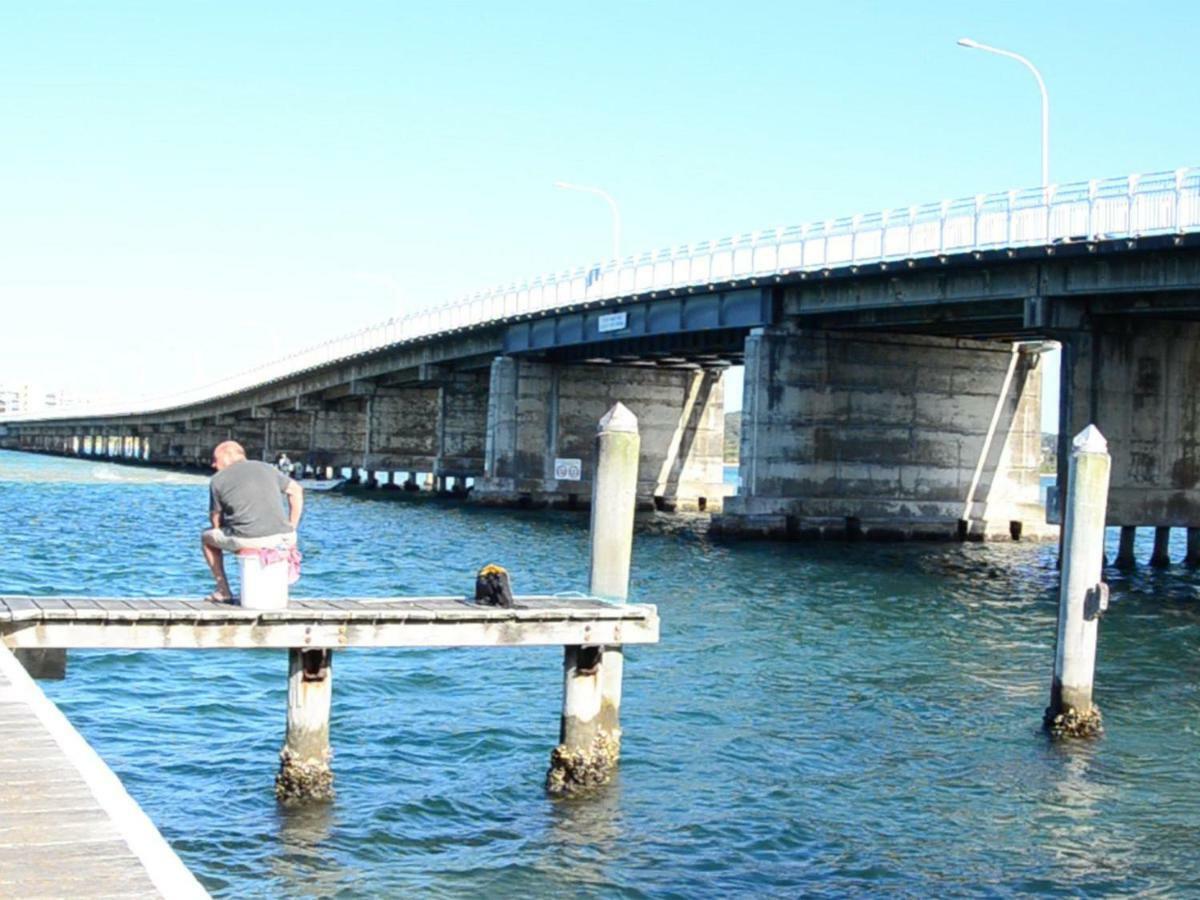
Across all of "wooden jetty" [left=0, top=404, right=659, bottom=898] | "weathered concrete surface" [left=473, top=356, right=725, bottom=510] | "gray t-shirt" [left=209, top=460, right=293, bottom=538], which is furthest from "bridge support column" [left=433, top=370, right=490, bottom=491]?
"gray t-shirt" [left=209, top=460, right=293, bottom=538]

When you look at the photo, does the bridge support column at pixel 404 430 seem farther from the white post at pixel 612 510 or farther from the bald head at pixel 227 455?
the bald head at pixel 227 455

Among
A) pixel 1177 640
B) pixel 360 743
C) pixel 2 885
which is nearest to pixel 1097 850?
pixel 360 743

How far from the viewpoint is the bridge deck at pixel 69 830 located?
7723 millimetres

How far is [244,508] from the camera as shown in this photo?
1567 centimetres

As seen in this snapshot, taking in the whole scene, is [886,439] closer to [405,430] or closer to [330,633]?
[330,633]

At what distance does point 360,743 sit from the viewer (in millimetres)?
19672

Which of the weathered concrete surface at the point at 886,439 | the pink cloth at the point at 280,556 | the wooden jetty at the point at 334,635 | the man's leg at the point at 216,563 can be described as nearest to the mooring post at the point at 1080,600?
the wooden jetty at the point at 334,635

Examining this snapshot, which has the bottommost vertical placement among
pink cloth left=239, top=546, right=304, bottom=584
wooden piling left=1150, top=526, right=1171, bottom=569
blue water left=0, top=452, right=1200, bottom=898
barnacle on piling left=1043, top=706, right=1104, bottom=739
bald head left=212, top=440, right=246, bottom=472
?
blue water left=0, top=452, right=1200, bottom=898

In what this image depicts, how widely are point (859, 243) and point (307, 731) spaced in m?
39.0

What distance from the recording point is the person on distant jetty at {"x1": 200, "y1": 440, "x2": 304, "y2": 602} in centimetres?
1566

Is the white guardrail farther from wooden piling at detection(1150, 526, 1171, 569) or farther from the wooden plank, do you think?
the wooden plank

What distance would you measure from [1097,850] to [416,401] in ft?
304

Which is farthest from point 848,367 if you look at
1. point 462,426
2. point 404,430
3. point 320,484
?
point 320,484

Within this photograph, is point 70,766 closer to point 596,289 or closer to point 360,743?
point 360,743
